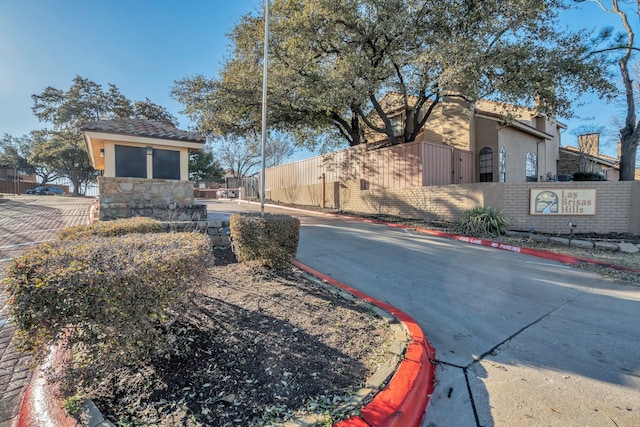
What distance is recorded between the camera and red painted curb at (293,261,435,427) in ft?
6.32

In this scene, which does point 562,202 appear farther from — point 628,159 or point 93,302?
point 93,302

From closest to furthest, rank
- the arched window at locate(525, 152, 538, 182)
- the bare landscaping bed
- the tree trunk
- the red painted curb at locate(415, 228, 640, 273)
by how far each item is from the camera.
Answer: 1. the bare landscaping bed
2. the red painted curb at locate(415, 228, 640, 273)
3. the tree trunk
4. the arched window at locate(525, 152, 538, 182)

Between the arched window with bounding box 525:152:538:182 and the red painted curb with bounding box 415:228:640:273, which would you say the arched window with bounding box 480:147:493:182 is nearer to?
the arched window with bounding box 525:152:538:182

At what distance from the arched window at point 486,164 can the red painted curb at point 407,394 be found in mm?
14611

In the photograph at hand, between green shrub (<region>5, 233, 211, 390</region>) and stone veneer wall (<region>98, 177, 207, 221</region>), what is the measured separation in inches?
259

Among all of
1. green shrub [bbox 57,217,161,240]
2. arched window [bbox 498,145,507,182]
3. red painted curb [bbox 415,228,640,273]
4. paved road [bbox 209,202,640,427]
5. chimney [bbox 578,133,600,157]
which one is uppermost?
chimney [bbox 578,133,600,157]

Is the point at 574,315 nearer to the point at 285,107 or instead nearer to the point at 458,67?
the point at 458,67

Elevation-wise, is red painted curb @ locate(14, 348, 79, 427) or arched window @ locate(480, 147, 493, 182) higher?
arched window @ locate(480, 147, 493, 182)

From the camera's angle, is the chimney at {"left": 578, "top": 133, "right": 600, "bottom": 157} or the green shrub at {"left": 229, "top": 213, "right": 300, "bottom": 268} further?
the chimney at {"left": 578, "top": 133, "right": 600, "bottom": 157}

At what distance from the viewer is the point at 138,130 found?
29.4 feet

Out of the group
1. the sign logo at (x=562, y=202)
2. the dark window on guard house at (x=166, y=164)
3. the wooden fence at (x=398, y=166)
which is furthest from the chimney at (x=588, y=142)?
the dark window on guard house at (x=166, y=164)

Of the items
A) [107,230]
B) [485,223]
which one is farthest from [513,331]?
[485,223]

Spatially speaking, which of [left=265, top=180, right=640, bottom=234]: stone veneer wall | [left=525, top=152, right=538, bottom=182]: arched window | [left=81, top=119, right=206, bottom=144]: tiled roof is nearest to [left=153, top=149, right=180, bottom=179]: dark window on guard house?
[left=81, top=119, right=206, bottom=144]: tiled roof

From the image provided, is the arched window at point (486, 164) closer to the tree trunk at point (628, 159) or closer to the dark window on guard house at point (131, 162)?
the tree trunk at point (628, 159)
